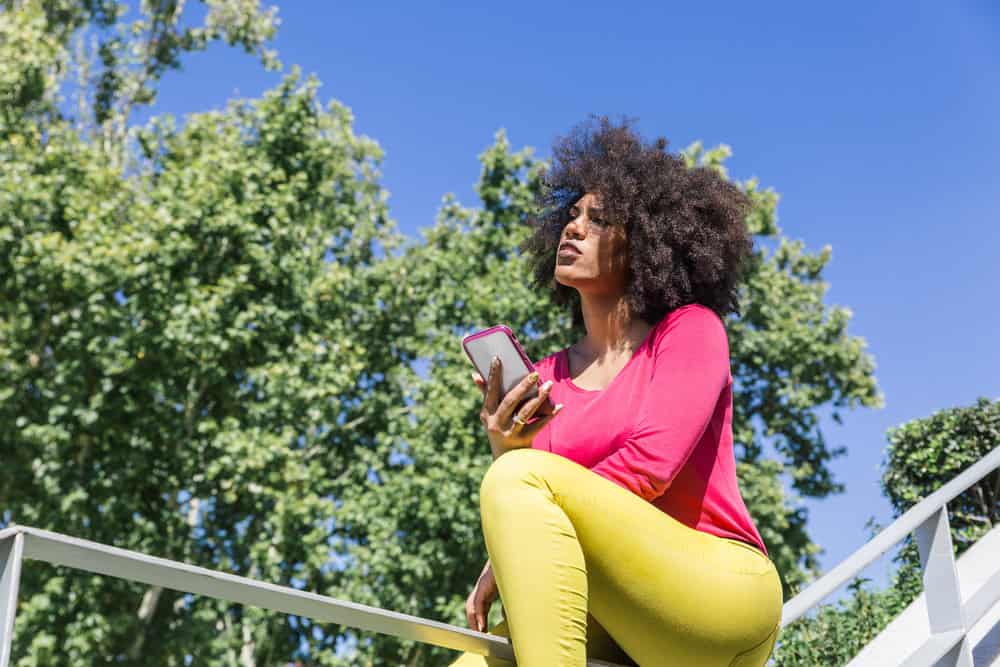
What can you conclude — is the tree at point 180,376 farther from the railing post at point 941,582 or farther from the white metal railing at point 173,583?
the white metal railing at point 173,583

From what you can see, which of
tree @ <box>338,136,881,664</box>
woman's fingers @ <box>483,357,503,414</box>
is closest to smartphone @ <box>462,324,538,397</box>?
woman's fingers @ <box>483,357,503,414</box>

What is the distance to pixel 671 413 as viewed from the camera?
1963 millimetres

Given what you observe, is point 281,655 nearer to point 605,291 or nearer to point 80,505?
point 80,505

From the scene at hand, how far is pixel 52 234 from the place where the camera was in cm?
1238

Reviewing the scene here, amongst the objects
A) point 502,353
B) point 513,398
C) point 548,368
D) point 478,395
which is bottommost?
point 513,398

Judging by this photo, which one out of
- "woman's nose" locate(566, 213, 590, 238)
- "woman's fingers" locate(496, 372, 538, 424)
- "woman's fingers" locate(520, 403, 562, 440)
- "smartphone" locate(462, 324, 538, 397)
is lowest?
"woman's fingers" locate(520, 403, 562, 440)

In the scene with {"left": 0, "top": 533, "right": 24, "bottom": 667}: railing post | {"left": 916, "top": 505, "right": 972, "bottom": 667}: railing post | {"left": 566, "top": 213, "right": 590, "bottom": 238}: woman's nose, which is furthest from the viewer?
{"left": 916, "top": 505, "right": 972, "bottom": 667}: railing post

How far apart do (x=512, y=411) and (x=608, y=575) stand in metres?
0.43

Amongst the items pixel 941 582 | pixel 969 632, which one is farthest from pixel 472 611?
Answer: pixel 969 632

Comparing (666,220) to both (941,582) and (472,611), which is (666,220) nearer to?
(472,611)

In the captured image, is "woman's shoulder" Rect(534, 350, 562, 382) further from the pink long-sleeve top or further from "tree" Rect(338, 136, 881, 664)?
"tree" Rect(338, 136, 881, 664)

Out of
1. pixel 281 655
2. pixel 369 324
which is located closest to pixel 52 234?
pixel 369 324

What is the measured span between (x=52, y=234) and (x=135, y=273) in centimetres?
134

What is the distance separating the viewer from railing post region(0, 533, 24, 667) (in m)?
1.29
